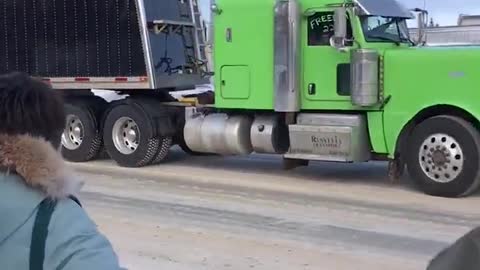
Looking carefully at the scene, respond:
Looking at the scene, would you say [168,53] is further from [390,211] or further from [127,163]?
[390,211]

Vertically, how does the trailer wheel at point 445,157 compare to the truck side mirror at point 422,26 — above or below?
below

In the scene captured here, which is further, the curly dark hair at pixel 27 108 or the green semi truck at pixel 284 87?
the green semi truck at pixel 284 87

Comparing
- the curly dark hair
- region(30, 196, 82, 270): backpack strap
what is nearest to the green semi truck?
the curly dark hair

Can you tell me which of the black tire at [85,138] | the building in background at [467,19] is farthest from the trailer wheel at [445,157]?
the building in background at [467,19]

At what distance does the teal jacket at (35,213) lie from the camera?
208cm

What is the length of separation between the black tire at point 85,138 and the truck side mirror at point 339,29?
15.6 feet

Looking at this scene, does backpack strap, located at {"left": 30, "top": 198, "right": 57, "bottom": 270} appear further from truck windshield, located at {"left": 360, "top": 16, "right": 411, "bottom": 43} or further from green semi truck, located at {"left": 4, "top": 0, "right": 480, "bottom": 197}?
truck windshield, located at {"left": 360, "top": 16, "right": 411, "bottom": 43}

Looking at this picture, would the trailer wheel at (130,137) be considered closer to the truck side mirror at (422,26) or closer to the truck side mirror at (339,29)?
the truck side mirror at (339,29)

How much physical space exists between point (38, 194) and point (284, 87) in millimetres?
9873

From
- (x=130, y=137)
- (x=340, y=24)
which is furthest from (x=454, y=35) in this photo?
(x=130, y=137)

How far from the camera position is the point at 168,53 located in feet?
45.5

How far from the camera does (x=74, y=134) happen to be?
1437cm

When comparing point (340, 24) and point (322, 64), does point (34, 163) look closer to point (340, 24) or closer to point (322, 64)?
point (340, 24)

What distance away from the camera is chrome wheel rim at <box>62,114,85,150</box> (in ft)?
46.7
